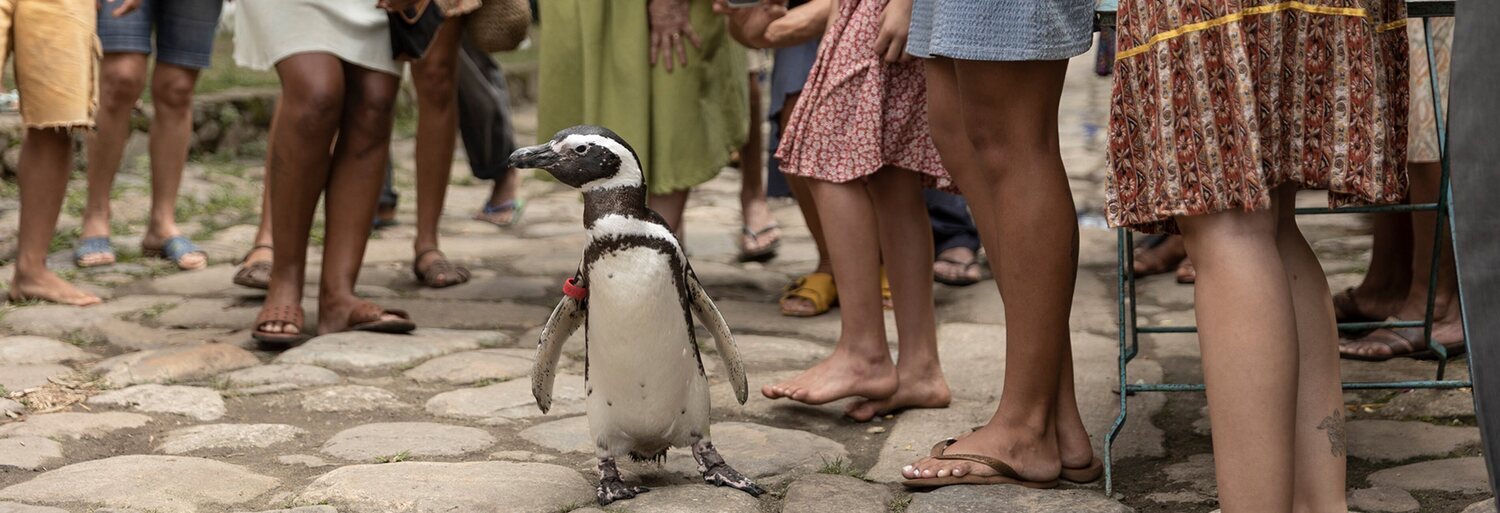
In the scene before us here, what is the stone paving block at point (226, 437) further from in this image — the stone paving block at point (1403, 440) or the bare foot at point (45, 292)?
the stone paving block at point (1403, 440)

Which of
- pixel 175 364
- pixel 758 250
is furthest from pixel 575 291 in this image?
pixel 758 250

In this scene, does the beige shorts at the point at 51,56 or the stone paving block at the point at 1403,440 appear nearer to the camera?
the stone paving block at the point at 1403,440

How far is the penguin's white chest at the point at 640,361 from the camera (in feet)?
8.96

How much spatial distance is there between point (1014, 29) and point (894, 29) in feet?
2.09

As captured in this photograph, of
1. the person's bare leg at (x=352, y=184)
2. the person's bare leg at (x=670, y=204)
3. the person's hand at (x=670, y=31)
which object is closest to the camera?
the person's bare leg at (x=352, y=184)

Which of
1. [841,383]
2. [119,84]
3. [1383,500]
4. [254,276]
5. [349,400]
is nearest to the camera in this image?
[1383,500]

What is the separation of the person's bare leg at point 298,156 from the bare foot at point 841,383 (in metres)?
1.60

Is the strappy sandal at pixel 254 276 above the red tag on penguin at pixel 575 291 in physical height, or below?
below

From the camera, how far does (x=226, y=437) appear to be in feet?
10.9

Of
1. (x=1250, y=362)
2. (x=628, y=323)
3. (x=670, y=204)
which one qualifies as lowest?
(x=670, y=204)

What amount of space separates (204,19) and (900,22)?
3423mm

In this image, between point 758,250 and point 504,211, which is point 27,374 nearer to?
point 758,250

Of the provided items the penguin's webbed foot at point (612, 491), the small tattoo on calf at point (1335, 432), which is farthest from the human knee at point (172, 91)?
the small tattoo on calf at point (1335, 432)

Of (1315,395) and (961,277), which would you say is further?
(961,277)
